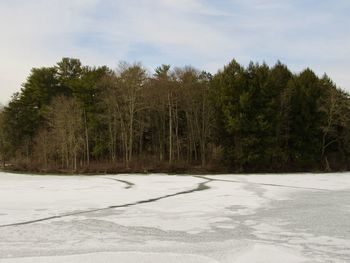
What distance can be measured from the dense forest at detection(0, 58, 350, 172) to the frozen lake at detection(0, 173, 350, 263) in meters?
23.1

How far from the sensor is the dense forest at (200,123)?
38.0 metres

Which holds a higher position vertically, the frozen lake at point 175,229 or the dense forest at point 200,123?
the dense forest at point 200,123

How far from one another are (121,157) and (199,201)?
34.0 meters

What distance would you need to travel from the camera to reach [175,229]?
9.23m

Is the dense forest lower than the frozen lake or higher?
higher

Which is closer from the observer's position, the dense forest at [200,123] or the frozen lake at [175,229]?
the frozen lake at [175,229]

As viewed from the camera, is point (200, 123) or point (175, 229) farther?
point (200, 123)

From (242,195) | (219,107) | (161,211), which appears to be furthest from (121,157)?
(161,211)

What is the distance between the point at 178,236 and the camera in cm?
847

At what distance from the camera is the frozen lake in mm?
6891

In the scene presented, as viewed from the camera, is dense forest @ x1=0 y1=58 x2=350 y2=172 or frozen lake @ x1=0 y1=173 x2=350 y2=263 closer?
frozen lake @ x1=0 y1=173 x2=350 y2=263

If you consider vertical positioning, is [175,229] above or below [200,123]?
below

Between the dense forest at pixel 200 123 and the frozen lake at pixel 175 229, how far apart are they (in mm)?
23071

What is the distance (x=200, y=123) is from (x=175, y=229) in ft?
117
